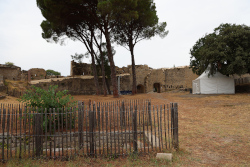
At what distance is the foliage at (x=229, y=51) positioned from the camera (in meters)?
15.2

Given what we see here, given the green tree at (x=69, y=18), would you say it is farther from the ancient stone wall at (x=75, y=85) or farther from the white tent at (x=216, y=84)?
the white tent at (x=216, y=84)

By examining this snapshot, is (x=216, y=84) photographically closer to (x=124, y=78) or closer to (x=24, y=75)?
(x=124, y=78)

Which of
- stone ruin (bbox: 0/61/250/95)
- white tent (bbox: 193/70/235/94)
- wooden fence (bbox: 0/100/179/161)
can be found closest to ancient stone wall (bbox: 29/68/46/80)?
stone ruin (bbox: 0/61/250/95)

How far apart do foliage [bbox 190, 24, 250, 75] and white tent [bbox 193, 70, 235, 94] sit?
33.3 inches

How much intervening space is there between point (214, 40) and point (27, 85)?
23.2 m

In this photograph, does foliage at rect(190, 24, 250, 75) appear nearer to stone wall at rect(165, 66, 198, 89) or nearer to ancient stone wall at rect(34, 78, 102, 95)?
stone wall at rect(165, 66, 198, 89)

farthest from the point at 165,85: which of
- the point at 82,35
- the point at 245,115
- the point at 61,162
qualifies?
the point at 61,162

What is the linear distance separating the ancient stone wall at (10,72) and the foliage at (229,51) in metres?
23.5

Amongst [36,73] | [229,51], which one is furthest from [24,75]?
[229,51]

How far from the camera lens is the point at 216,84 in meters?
18.0

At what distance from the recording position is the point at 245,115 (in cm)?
796

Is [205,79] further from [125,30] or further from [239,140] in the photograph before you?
[239,140]

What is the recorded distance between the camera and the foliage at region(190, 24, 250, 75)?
49.9 ft

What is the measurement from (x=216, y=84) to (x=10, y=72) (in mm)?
25211
